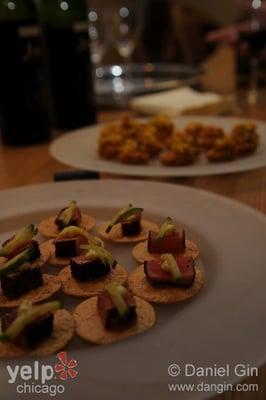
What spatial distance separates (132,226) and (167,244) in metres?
0.10

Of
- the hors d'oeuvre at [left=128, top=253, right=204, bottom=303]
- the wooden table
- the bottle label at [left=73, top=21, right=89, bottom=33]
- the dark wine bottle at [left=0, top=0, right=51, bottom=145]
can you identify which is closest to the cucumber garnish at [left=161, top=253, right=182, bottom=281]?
the hors d'oeuvre at [left=128, top=253, right=204, bottom=303]

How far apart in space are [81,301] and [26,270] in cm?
8

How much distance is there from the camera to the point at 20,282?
64 centimetres

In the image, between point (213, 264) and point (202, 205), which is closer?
point (213, 264)

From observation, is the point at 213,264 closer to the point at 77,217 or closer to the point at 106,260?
the point at 106,260

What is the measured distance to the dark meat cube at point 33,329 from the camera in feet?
1.70

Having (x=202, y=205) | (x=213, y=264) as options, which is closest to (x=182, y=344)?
(x=213, y=264)

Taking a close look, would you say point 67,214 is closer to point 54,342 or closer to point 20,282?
point 20,282

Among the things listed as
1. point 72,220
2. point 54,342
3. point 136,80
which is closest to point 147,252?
point 72,220

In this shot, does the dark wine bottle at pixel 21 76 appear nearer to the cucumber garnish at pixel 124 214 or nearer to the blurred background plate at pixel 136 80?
the blurred background plate at pixel 136 80

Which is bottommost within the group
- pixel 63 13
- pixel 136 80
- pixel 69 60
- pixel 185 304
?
pixel 185 304

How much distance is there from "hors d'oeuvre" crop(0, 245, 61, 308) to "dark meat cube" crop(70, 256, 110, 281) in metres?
0.03

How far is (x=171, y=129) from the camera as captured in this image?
121 cm

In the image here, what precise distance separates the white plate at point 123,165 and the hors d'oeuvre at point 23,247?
0.97 ft
